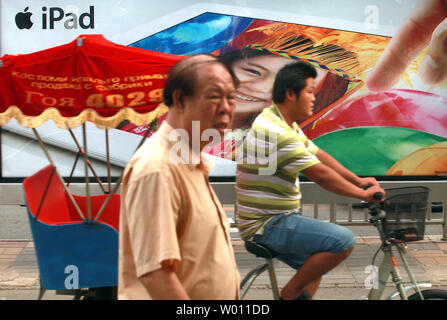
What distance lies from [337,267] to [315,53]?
2242mm

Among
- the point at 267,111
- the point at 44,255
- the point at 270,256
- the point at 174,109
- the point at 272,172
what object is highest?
the point at 174,109

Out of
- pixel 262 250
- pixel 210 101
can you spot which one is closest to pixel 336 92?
pixel 262 250

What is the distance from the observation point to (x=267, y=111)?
3.46 meters

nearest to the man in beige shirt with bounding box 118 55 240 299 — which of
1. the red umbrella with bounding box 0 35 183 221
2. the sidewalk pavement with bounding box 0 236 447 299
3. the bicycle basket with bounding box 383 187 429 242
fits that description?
the bicycle basket with bounding box 383 187 429 242

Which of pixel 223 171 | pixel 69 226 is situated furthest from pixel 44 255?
pixel 223 171

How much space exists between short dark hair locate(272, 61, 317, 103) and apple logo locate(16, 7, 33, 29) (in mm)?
3747

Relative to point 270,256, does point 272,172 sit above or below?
above

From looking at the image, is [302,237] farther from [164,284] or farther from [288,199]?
[164,284]

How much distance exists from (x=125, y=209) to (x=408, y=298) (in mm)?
2140

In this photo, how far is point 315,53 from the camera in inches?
251
